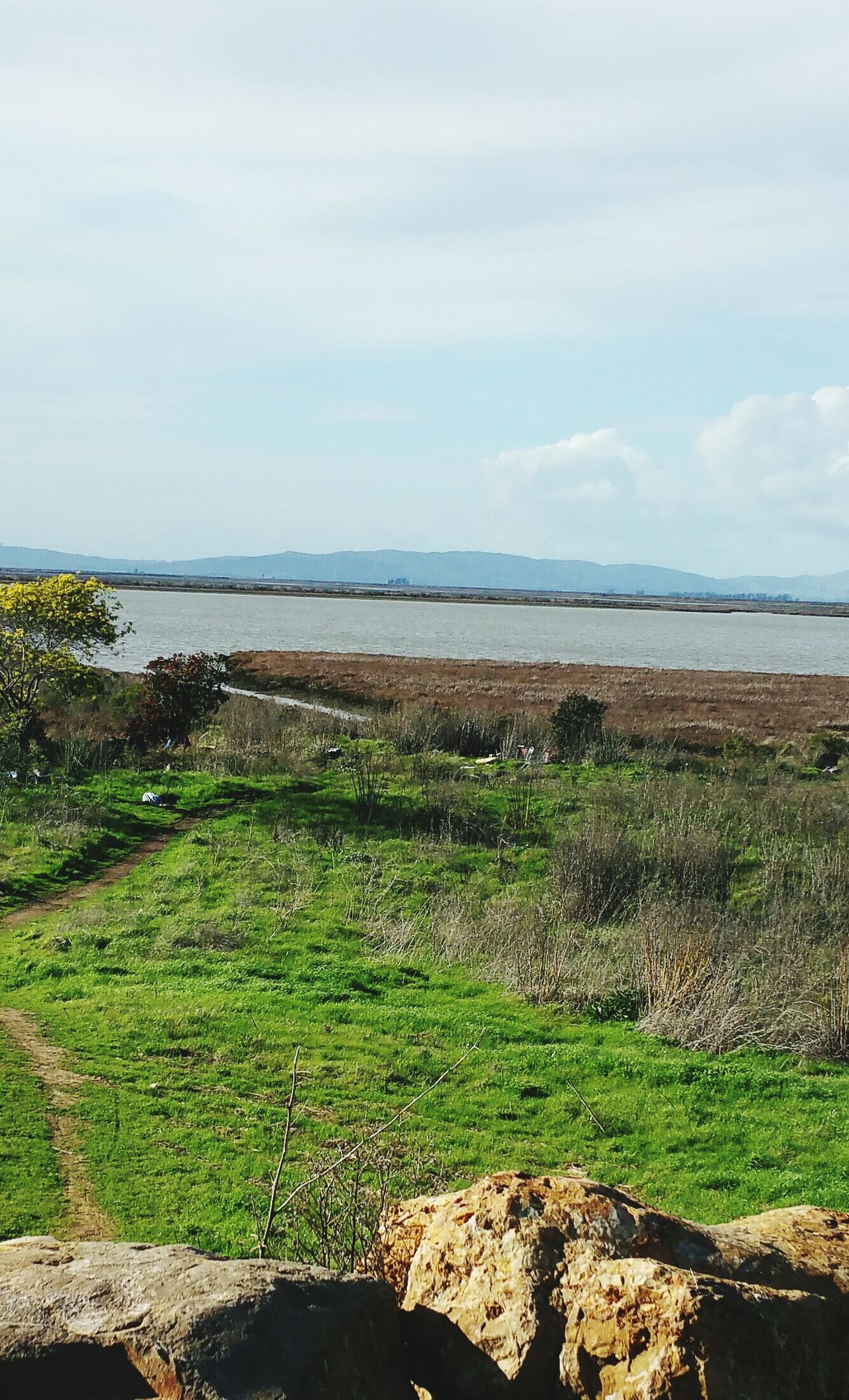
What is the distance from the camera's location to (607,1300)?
3867mm

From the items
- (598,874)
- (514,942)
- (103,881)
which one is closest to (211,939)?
(103,881)

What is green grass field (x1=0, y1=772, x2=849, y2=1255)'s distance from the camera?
912cm

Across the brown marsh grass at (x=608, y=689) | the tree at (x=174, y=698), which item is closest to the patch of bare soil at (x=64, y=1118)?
the tree at (x=174, y=698)

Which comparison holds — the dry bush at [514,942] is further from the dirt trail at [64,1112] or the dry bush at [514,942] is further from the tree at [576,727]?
the tree at [576,727]

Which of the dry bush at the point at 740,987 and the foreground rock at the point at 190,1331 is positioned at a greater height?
the foreground rock at the point at 190,1331

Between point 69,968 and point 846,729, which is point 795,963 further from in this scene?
point 846,729

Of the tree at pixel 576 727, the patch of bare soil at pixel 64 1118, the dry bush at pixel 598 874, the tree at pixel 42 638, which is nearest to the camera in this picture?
the patch of bare soil at pixel 64 1118

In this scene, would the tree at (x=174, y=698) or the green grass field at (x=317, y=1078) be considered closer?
the green grass field at (x=317, y=1078)

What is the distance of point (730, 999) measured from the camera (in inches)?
524

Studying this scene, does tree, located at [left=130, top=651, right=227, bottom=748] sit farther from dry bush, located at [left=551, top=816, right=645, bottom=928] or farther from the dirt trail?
dry bush, located at [left=551, top=816, right=645, bottom=928]

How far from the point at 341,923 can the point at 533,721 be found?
836 inches

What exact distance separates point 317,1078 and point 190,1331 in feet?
26.3

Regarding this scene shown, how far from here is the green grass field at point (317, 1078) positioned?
359 inches

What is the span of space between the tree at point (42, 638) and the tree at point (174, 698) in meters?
2.20
